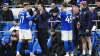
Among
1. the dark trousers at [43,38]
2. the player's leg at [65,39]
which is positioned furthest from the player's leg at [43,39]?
the player's leg at [65,39]

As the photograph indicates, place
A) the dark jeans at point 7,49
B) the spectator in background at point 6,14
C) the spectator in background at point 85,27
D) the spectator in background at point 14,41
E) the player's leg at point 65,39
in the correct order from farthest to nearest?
the spectator in background at point 6,14
the dark jeans at point 7,49
the spectator in background at point 14,41
the spectator in background at point 85,27
the player's leg at point 65,39

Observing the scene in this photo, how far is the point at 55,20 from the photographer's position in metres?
13.6

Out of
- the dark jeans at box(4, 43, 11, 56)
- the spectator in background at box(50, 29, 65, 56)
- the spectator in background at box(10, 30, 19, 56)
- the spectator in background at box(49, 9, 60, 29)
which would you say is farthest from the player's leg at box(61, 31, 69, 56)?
the dark jeans at box(4, 43, 11, 56)

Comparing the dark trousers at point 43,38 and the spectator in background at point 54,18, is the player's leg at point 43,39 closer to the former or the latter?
the dark trousers at point 43,38

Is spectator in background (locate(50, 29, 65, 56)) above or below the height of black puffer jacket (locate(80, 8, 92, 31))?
below

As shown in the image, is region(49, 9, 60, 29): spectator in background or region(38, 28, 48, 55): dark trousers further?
region(49, 9, 60, 29): spectator in background

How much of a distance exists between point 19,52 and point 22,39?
50 cm

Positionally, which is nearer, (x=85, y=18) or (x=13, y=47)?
(x=85, y=18)

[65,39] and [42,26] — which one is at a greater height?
[42,26]

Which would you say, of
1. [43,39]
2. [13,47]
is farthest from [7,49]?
[43,39]

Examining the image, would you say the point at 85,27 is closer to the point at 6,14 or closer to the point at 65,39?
the point at 65,39

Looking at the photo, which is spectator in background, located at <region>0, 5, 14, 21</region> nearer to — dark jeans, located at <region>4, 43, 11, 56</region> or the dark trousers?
dark jeans, located at <region>4, 43, 11, 56</region>

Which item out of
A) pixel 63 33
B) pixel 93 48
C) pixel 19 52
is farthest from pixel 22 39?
pixel 93 48

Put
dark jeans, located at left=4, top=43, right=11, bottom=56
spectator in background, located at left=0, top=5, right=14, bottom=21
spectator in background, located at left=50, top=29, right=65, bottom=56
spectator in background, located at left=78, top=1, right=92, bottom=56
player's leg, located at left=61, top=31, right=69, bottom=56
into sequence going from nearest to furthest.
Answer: player's leg, located at left=61, top=31, right=69, bottom=56 → spectator in background, located at left=78, top=1, right=92, bottom=56 → spectator in background, located at left=50, top=29, right=65, bottom=56 → dark jeans, located at left=4, top=43, right=11, bottom=56 → spectator in background, located at left=0, top=5, right=14, bottom=21
